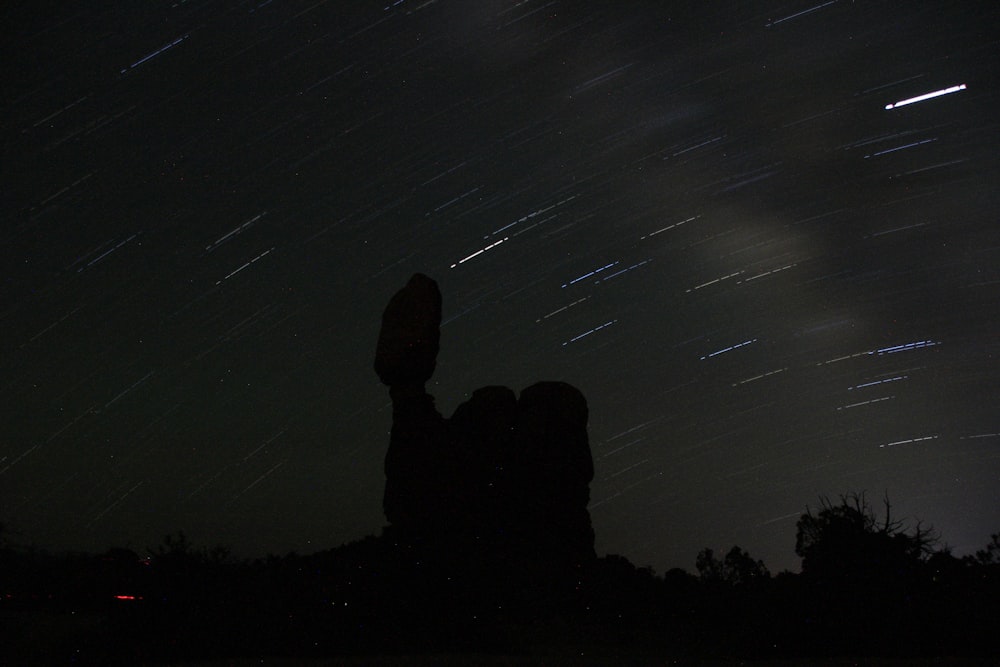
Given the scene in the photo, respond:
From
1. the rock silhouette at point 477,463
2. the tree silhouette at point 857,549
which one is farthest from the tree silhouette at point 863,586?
the rock silhouette at point 477,463

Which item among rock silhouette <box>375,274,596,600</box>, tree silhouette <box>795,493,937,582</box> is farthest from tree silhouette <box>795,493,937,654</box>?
rock silhouette <box>375,274,596,600</box>

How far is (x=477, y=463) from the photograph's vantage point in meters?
27.0

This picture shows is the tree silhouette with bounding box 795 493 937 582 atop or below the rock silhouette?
below

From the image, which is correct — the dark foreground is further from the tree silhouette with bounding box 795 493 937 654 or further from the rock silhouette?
the rock silhouette

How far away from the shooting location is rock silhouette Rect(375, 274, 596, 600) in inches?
984

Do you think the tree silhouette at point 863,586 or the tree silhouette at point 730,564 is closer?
the tree silhouette at point 863,586

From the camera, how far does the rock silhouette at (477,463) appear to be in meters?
25.0

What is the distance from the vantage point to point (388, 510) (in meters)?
25.8

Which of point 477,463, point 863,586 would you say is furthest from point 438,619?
point 477,463

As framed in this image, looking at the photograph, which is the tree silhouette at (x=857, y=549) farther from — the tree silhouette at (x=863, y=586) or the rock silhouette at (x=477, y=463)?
the rock silhouette at (x=477, y=463)

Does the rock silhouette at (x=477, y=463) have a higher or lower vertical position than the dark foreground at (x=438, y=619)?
higher

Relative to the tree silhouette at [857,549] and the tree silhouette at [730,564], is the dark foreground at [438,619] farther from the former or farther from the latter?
the tree silhouette at [730,564]

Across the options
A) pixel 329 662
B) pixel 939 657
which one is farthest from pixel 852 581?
pixel 329 662

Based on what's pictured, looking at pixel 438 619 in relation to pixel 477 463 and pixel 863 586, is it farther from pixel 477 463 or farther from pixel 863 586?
pixel 477 463
